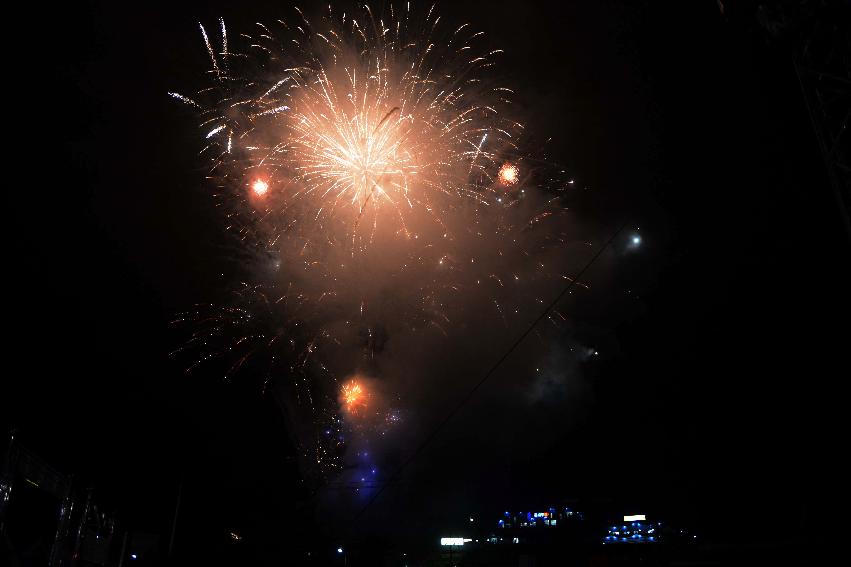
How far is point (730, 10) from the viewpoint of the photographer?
18.6ft

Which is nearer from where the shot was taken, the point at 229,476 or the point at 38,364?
the point at 38,364

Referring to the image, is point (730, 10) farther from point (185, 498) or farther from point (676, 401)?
point (185, 498)

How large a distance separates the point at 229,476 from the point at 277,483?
729cm

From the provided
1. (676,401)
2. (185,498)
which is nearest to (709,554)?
(676,401)

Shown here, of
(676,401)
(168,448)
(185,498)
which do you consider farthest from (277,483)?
(676,401)

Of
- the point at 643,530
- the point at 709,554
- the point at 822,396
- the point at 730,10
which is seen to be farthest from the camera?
the point at 643,530

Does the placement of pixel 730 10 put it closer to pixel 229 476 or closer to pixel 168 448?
pixel 168 448

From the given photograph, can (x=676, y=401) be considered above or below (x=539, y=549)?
above

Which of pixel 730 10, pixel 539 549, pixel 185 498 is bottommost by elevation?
pixel 539 549

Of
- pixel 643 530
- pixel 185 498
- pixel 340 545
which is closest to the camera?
pixel 185 498

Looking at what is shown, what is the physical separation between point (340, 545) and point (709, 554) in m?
44.9

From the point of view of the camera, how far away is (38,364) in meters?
8.82

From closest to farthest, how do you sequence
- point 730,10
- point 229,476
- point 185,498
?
1. point 730,10
2. point 185,498
3. point 229,476

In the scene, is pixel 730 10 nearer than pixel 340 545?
Yes
